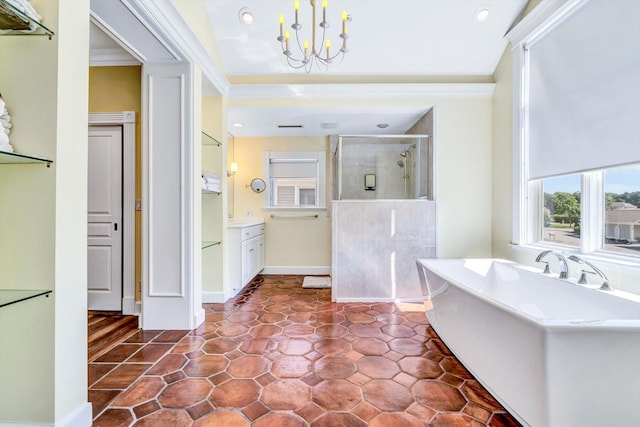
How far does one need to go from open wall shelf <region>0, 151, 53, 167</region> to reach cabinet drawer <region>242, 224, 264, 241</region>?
8.02 feet

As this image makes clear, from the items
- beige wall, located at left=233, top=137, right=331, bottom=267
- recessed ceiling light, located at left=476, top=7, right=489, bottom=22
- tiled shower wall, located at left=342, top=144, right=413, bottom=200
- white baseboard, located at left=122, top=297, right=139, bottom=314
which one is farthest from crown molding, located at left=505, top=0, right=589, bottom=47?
white baseboard, located at left=122, top=297, right=139, bottom=314

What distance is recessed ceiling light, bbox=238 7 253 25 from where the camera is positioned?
275cm

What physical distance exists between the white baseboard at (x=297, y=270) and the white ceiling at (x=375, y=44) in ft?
7.88

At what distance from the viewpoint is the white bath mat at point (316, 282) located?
398 cm

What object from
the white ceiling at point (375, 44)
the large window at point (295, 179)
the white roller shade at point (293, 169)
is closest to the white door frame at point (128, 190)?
the white ceiling at point (375, 44)

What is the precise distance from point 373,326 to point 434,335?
20.8 inches

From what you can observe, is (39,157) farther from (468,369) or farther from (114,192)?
(468,369)

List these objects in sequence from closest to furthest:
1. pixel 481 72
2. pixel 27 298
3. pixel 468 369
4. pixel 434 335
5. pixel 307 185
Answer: pixel 27 298, pixel 468 369, pixel 434 335, pixel 481 72, pixel 307 185

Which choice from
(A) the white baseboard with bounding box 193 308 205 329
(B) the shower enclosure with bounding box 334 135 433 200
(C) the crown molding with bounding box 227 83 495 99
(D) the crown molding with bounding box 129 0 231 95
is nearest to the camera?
(D) the crown molding with bounding box 129 0 231 95

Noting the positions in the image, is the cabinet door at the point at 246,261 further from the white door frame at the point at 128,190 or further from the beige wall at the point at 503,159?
the beige wall at the point at 503,159

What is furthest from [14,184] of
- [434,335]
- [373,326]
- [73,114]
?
[434,335]

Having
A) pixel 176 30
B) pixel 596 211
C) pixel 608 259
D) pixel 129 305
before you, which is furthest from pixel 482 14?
pixel 129 305

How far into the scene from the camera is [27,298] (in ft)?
3.81

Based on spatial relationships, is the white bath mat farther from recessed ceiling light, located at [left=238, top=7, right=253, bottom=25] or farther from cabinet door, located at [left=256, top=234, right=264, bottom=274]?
recessed ceiling light, located at [left=238, top=7, right=253, bottom=25]
